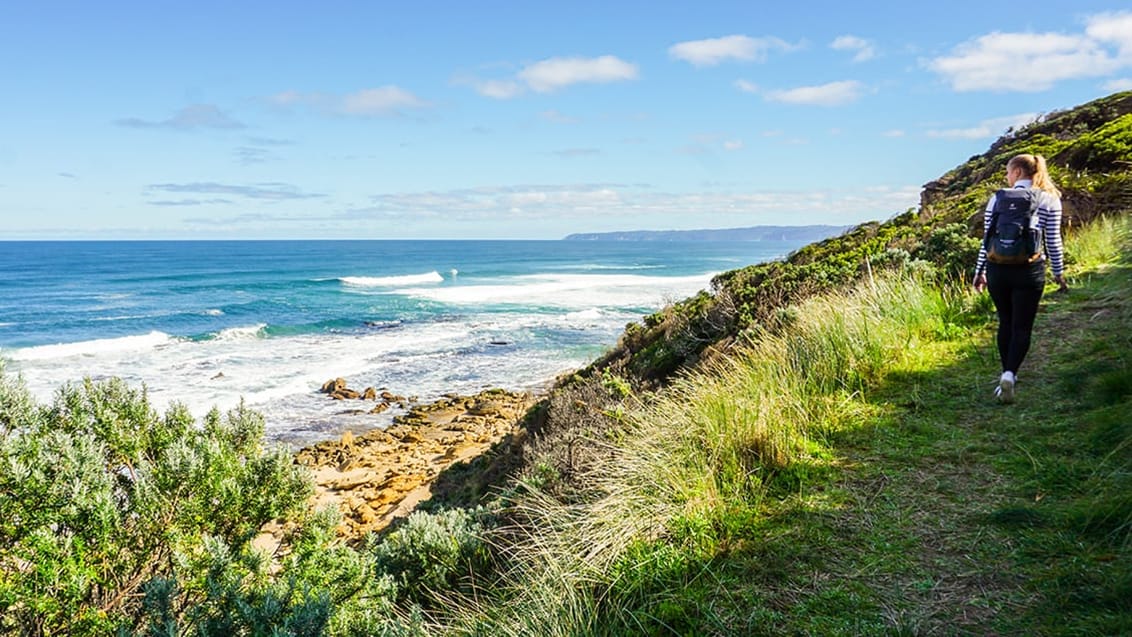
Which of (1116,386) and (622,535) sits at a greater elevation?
(1116,386)

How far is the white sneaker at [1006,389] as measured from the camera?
496cm

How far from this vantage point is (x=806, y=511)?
3799 millimetres

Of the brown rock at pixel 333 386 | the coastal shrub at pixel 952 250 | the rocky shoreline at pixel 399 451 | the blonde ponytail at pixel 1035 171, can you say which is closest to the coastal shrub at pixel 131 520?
the rocky shoreline at pixel 399 451

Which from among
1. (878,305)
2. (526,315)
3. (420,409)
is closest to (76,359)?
(420,409)

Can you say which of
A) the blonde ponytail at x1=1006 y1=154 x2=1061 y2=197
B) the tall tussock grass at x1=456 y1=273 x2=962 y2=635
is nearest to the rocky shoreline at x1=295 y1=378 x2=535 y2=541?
the tall tussock grass at x1=456 y1=273 x2=962 y2=635

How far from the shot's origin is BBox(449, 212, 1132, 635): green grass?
114 inches

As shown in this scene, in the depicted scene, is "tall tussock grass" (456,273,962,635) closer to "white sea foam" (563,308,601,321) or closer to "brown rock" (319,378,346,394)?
"brown rock" (319,378,346,394)

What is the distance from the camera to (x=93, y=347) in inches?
1152

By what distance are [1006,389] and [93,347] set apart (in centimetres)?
3469

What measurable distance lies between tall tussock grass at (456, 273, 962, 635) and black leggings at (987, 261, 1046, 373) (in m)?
1.03

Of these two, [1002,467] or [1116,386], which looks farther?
[1116,386]

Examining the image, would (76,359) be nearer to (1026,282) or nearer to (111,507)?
(111,507)

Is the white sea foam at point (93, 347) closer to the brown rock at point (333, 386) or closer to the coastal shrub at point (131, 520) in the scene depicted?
the brown rock at point (333, 386)

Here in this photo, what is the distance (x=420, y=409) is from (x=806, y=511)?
16.1m
